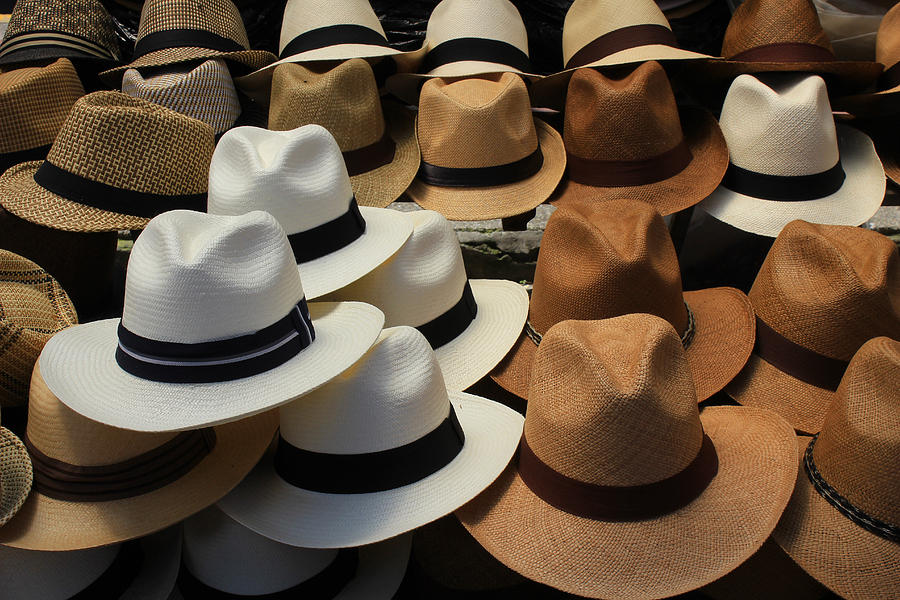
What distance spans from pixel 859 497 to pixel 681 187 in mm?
1377

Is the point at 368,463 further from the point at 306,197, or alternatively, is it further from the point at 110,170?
the point at 110,170

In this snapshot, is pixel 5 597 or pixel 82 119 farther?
pixel 82 119

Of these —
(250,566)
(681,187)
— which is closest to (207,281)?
(250,566)

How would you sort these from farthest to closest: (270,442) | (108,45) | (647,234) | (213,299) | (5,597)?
(108,45)
(647,234)
(270,442)
(5,597)
(213,299)

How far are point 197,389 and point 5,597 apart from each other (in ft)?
2.29

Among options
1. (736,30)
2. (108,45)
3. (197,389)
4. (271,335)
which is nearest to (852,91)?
(736,30)

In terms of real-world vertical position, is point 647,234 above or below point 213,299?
below

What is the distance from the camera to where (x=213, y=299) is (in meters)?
1.39

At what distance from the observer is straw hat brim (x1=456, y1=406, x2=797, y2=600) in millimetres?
1459

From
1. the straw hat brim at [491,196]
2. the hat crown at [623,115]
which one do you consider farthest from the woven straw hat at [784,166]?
the straw hat brim at [491,196]

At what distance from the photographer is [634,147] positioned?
251cm

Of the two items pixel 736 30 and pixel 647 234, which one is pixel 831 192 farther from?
pixel 647 234

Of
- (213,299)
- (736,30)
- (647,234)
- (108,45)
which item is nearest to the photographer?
(213,299)

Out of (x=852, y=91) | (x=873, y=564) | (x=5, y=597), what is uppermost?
(x=852, y=91)
